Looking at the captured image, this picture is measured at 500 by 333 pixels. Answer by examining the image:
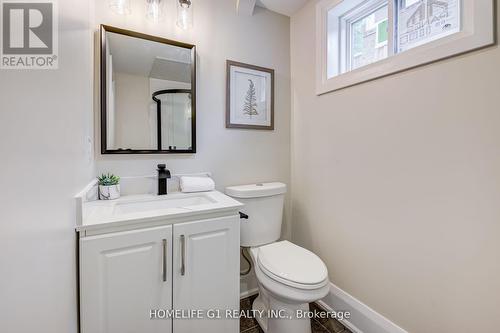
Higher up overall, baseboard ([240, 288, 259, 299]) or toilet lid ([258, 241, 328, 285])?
toilet lid ([258, 241, 328, 285])

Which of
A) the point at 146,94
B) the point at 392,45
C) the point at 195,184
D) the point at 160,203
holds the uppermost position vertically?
the point at 392,45

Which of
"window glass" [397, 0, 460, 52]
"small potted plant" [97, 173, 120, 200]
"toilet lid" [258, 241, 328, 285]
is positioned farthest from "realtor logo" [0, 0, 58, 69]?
"window glass" [397, 0, 460, 52]

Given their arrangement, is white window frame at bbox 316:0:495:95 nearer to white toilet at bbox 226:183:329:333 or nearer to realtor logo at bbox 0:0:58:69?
white toilet at bbox 226:183:329:333

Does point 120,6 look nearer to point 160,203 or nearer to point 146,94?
point 146,94

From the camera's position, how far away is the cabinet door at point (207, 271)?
103cm

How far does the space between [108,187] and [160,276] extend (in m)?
0.58

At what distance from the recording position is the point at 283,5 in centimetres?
172

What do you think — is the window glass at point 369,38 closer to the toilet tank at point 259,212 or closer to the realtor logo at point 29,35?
the toilet tank at point 259,212

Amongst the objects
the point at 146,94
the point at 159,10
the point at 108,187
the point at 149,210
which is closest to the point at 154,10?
the point at 159,10

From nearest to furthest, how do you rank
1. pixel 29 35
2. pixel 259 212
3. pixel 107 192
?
1. pixel 29 35
2. pixel 107 192
3. pixel 259 212

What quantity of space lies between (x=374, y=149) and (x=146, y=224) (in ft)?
4.21

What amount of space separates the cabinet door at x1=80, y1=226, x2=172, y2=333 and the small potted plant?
395 mm

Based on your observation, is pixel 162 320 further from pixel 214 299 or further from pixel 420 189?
pixel 420 189

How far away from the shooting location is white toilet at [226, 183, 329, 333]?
3.56ft
